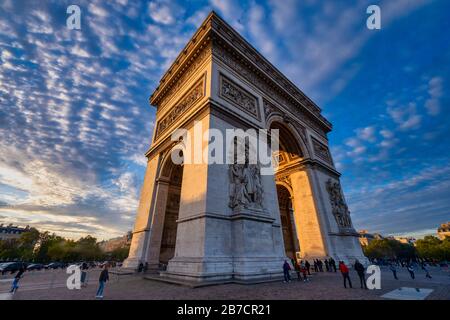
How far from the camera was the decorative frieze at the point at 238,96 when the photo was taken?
1259cm

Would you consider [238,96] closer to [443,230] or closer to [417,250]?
[417,250]

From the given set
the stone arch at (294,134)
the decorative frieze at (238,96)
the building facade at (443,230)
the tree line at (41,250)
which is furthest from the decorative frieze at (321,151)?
the building facade at (443,230)

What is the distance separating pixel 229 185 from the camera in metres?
10.0

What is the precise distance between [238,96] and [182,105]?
420 centimetres

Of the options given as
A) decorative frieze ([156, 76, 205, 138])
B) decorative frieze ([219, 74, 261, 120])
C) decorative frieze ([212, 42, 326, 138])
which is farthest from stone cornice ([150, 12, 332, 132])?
decorative frieze ([219, 74, 261, 120])

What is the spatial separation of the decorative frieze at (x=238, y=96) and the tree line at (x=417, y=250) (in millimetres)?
65848

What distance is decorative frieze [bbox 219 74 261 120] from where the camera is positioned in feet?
41.3

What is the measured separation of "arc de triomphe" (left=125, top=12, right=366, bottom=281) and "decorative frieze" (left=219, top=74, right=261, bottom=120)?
0.09 m

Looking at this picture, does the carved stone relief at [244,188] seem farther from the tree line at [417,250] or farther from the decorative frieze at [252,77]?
the tree line at [417,250]

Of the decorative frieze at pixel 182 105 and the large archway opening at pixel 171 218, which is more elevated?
the decorative frieze at pixel 182 105

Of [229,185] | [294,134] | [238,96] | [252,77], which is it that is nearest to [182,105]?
[238,96]

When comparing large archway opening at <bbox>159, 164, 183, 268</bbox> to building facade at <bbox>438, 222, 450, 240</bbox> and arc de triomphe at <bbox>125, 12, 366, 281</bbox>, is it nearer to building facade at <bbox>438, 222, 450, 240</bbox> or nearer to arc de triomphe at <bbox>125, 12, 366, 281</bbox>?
arc de triomphe at <bbox>125, 12, 366, 281</bbox>
